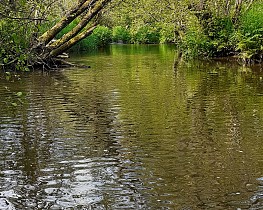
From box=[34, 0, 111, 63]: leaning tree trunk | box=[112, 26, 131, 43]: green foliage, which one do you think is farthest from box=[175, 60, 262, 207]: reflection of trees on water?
box=[112, 26, 131, 43]: green foliage

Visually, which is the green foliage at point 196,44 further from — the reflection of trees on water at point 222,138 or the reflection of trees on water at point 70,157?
the reflection of trees on water at point 70,157

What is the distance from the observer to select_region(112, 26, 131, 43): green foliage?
2507 inches

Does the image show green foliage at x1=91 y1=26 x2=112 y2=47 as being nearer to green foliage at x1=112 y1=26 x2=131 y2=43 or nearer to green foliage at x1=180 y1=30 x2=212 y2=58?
green foliage at x1=112 y1=26 x2=131 y2=43

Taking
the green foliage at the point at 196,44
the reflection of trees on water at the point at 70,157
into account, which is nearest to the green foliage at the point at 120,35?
the green foliage at the point at 196,44

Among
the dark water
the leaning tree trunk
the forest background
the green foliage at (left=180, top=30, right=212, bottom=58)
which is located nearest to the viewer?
the dark water

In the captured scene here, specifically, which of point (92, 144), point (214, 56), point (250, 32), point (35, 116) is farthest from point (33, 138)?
point (214, 56)

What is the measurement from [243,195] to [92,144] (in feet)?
11.3

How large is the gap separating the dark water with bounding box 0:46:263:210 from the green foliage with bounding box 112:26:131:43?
4813cm

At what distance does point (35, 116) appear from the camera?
11477 millimetres

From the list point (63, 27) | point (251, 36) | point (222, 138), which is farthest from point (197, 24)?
point (222, 138)

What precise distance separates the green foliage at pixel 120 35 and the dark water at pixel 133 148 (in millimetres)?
48128

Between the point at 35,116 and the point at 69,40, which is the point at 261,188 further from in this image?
the point at 69,40

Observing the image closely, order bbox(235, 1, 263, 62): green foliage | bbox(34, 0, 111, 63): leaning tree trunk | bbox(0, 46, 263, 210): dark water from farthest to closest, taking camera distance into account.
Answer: bbox(235, 1, 263, 62): green foliage < bbox(34, 0, 111, 63): leaning tree trunk < bbox(0, 46, 263, 210): dark water

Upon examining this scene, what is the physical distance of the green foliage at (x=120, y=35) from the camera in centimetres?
6369
